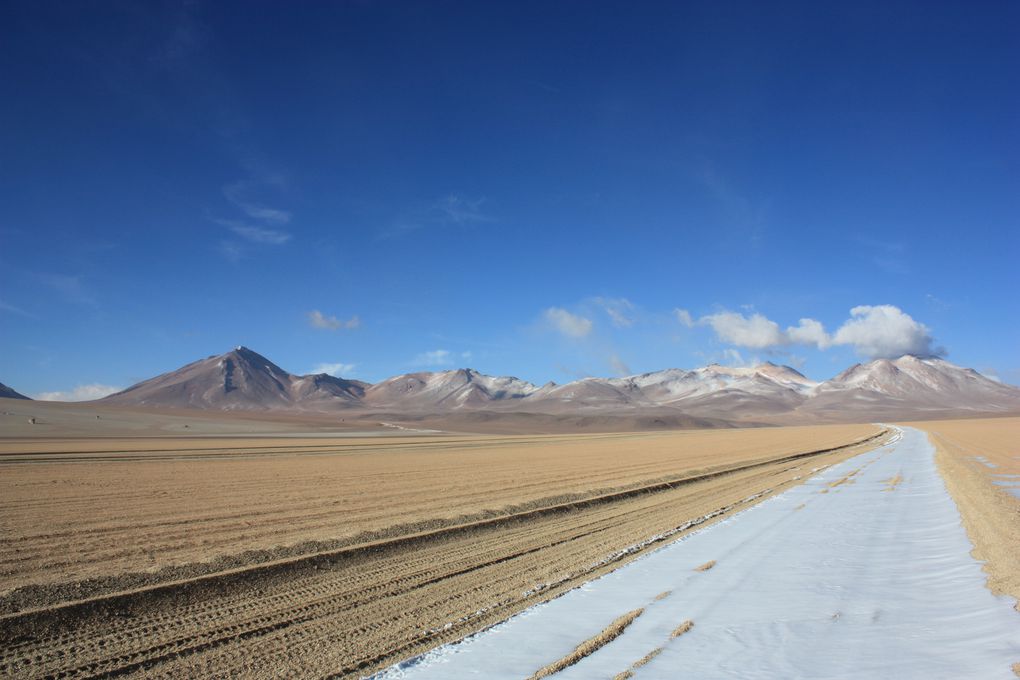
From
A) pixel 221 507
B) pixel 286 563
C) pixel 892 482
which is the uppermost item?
pixel 892 482

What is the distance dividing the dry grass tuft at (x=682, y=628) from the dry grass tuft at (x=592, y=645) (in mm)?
537

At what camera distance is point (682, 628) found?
7445 mm

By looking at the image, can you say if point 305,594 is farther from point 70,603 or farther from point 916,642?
point 916,642

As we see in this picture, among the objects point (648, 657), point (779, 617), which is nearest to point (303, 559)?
point (648, 657)

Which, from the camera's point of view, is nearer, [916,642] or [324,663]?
[324,663]

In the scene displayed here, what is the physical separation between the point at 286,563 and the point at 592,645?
5.54m

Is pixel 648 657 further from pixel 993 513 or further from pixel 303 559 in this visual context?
pixel 993 513

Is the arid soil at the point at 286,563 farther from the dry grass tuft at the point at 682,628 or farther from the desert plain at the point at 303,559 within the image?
the dry grass tuft at the point at 682,628

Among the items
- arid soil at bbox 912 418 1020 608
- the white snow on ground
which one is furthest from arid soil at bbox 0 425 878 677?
arid soil at bbox 912 418 1020 608

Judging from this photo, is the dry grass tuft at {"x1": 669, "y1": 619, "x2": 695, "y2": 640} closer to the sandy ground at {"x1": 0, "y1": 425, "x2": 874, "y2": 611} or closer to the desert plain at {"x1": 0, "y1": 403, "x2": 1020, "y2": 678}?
the desert plain at {"x1": 0, "y1": 403, "x2": 1020, "y2": 678}

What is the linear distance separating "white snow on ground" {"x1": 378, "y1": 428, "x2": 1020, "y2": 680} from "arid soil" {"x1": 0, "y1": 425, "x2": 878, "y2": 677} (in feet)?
2.32

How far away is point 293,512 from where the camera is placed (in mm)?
15742

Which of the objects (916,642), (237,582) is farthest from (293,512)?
(916,642)

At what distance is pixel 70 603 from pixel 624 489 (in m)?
16.4
